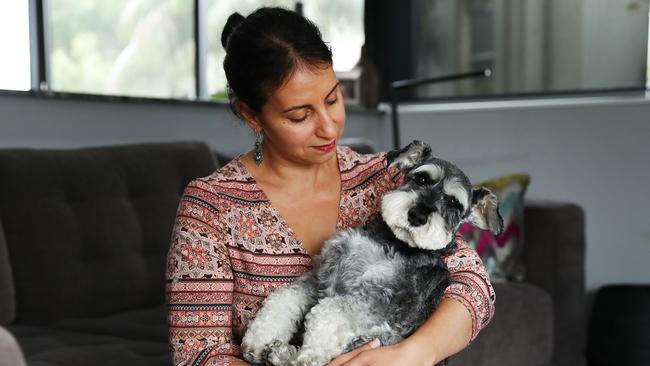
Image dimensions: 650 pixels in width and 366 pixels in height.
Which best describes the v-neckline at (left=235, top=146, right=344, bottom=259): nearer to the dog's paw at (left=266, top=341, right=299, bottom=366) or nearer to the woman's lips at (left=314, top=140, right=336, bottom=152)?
the woman's lips at (left=314, top=140, right=336, bottom=152)

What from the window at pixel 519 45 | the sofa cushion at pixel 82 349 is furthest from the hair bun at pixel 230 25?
the window at pixel 519 45

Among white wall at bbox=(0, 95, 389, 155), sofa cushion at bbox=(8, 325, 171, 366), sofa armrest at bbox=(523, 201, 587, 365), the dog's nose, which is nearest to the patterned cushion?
sofa armrest at bbox=(523, 201, 587, 365)

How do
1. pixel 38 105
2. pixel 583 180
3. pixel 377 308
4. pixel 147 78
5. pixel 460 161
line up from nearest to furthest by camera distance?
pixel 377 308 → pixel 38 105 → pixel 147 78 → pixel 583 180 → pixel 460 161

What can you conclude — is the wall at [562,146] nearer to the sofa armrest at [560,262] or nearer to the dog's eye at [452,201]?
the sofa armrest at [560,262]

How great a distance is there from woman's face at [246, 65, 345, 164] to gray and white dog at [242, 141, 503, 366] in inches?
6.9

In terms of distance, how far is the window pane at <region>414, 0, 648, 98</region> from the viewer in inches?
162

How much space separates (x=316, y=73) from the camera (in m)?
1.57

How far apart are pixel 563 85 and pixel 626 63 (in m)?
0.34

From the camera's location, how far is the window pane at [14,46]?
2982 millimetres

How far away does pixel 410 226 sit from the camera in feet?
4.72

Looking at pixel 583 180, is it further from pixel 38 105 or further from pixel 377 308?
pixel 377 308

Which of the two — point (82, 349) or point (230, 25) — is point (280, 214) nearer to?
point (230, 25)

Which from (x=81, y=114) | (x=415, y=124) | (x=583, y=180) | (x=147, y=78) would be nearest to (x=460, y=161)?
(x=415, y=124)

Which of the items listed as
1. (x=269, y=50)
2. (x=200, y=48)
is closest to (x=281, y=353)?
(x=269, y=50)
